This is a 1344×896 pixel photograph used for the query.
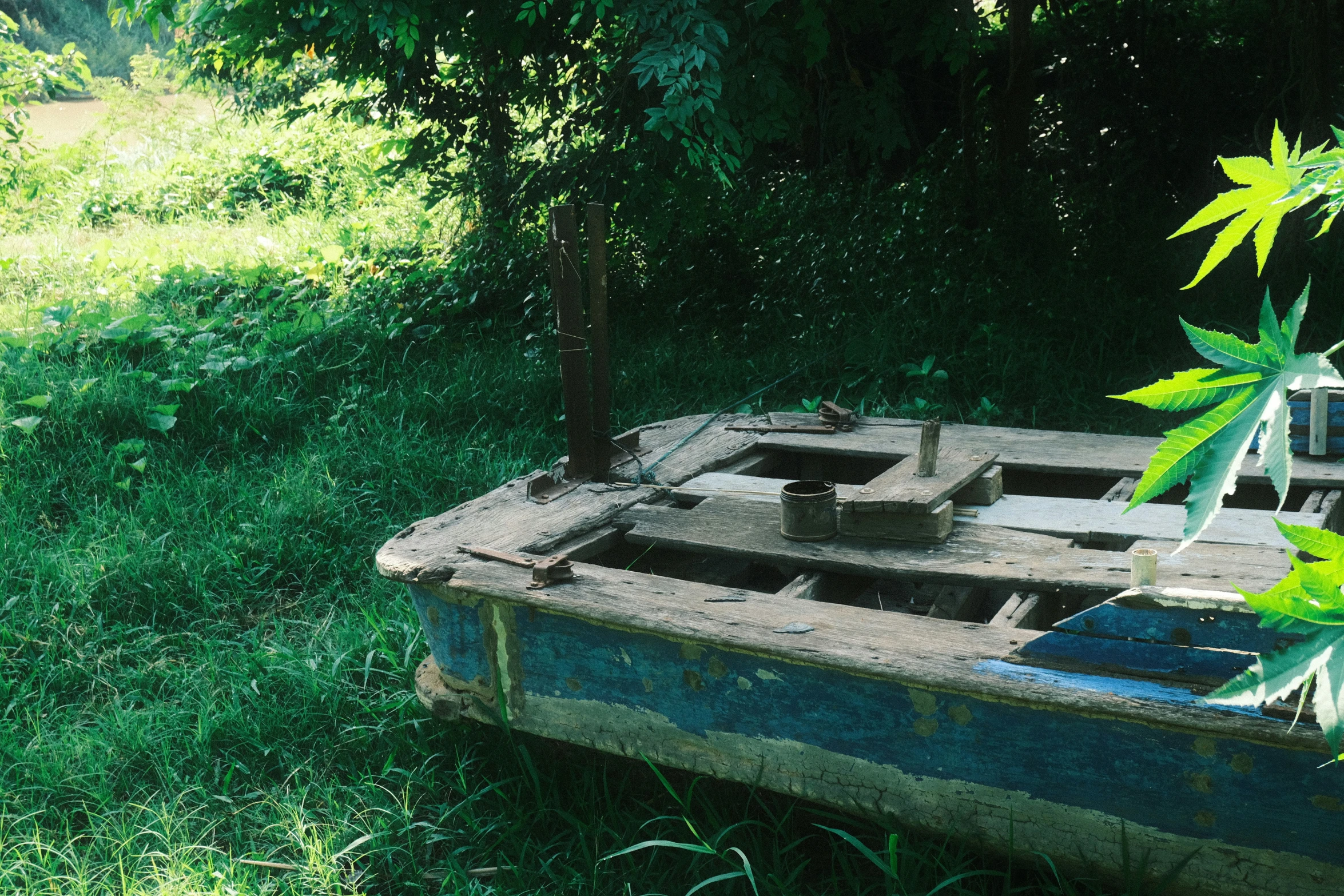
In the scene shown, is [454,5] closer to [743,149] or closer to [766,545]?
[743,149]

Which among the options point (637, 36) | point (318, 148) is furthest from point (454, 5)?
point (318, 148)

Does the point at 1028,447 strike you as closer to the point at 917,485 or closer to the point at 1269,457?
the point at 917,485

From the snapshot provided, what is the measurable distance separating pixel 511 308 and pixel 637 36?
5.47ft

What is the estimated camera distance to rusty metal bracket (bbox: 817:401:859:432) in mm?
3240

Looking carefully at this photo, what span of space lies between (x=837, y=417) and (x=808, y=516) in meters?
0.87

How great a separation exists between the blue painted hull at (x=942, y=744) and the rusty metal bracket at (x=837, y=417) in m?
1.28

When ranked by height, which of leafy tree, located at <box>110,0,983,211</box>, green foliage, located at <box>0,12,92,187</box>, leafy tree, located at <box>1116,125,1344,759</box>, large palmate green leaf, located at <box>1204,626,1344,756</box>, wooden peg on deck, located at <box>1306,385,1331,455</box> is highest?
green foliage, located at <box>0,12,92,187</box>

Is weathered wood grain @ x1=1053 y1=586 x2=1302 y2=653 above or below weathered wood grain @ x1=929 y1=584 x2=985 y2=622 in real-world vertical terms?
above

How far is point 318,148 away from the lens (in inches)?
372

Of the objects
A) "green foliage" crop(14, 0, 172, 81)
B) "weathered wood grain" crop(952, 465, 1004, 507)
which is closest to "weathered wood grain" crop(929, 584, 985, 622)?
"weathered wood grain" crop(952, 465, 1004, 507)

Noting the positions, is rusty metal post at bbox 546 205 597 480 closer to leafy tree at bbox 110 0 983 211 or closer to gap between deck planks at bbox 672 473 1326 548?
gap between deck planks at bbox 672 473 1326 548

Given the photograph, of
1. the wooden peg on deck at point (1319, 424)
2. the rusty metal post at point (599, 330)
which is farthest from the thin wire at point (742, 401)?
the wooden peg on deck at point (1319, 424)

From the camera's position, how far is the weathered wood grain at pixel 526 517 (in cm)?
245

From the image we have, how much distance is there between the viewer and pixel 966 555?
7.49ft
